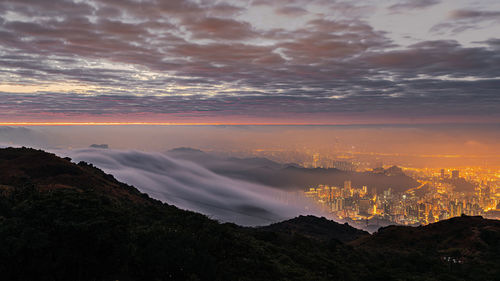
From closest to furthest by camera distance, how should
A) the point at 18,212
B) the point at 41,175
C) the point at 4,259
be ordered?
1. the point at 4,259
2. the point at 18,212
3. the point at 41,175

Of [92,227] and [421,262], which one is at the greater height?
[92,227]

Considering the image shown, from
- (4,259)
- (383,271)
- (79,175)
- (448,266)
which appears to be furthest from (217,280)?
(79,175)

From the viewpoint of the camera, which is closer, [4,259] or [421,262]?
[4,259]

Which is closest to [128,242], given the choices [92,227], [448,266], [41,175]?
[92,227]

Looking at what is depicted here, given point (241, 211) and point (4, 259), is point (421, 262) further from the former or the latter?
point (241, 211)

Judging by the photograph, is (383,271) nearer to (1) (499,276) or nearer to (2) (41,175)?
(1) (499,276)

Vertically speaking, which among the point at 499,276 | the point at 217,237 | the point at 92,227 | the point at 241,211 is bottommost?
the point at 241,211

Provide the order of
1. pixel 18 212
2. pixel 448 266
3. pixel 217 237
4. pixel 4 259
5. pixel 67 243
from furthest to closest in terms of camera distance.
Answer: pixel 448 266 → pixel 217 237 → pixel 18 212 → pixel 67 243 → pixel 4 259

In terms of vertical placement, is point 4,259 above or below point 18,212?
below

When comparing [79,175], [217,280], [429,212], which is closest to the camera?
[217,280]
